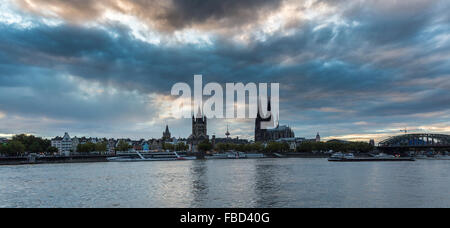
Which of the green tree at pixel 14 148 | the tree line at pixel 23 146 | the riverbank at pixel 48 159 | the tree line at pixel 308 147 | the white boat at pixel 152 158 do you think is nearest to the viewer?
the riverbank at pixel 48 159

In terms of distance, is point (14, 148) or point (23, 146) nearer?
point (14, 148)

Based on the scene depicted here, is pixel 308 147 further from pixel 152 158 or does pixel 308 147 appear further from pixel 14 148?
pixel 14 148

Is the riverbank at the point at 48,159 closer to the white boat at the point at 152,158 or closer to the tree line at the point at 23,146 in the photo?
the white boat at the point at 152,158

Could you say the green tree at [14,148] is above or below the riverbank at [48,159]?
above

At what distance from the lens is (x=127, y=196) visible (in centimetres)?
2911

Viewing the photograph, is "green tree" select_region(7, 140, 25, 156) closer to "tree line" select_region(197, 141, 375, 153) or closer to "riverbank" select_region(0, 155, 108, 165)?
"riverbank" select_region(0, 155, 108, 165)

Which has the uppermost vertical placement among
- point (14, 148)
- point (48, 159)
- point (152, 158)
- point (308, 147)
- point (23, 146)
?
point (23, 146)

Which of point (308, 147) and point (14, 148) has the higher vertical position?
point (14, 148)

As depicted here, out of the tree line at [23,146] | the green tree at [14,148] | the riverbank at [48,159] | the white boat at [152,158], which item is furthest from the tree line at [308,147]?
the green tree at [14,148]

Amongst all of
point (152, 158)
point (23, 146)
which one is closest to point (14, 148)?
point (23, 146)

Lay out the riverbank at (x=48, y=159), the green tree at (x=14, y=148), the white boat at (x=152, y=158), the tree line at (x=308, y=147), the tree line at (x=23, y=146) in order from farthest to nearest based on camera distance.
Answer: the tree line at (x=308, y=147) < the white boat at (x=152, y=158) < the tree line at (x=23, y=146) < the green tree at (x=14, y=148) < the riverbank at (x=48, y=159)

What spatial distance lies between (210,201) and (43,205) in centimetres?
1232

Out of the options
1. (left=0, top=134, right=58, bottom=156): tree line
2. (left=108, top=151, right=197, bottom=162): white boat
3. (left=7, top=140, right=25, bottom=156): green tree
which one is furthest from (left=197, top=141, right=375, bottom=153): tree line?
(left=7, top=140, right=25, bottom=156): green tree
